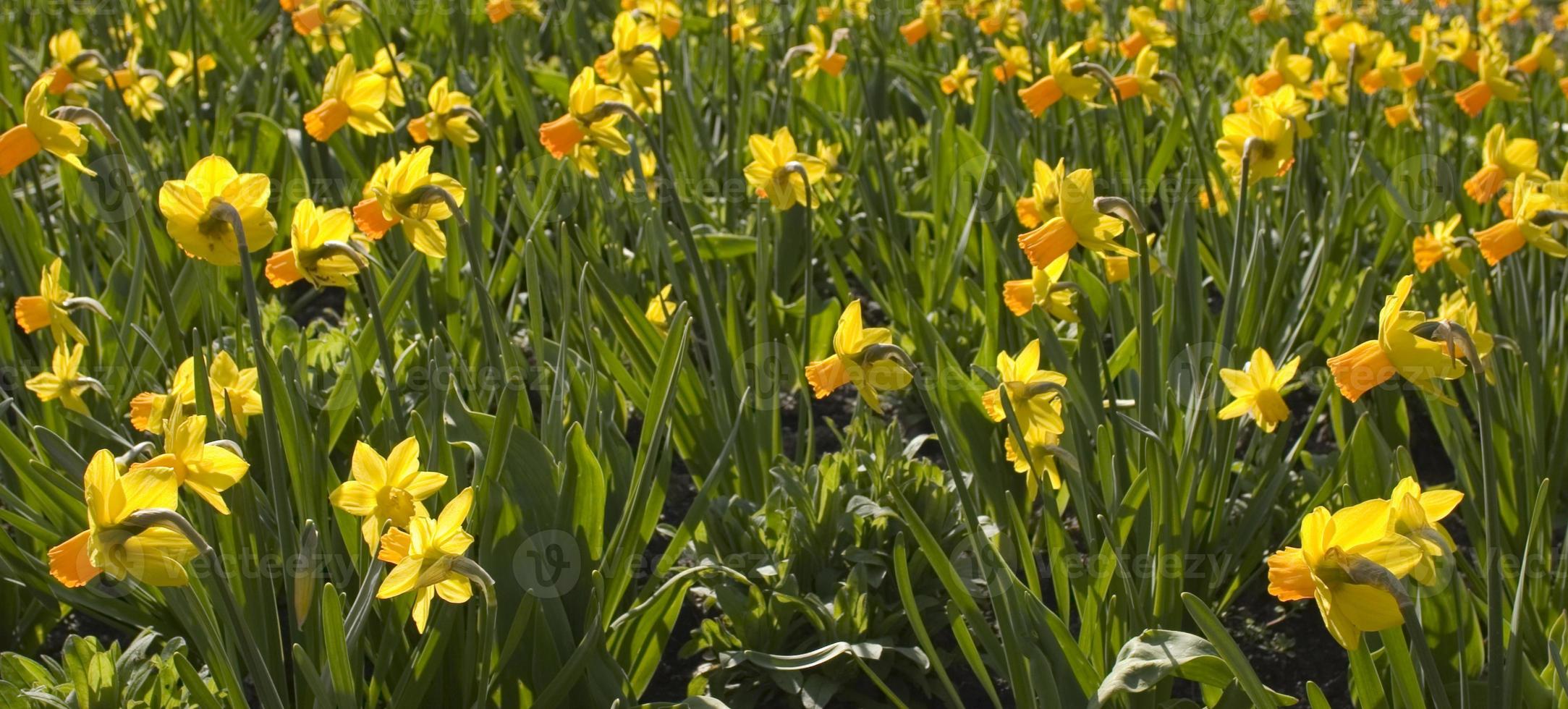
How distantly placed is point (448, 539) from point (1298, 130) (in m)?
2.07

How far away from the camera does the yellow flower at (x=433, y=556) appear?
1.21 metres

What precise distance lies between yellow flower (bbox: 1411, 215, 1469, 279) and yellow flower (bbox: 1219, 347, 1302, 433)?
33.6 inches

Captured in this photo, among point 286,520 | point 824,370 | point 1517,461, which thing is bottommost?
point 1517,461

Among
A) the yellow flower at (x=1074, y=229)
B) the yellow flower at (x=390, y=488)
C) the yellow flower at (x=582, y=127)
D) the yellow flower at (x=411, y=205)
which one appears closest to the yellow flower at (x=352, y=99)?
the yellow flower at (x=582, y=127)

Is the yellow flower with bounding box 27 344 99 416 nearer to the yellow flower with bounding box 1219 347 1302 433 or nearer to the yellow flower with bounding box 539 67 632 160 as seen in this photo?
the yellow flower with bounding box 539 67 632 160

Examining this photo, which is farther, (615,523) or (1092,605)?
(615,523)

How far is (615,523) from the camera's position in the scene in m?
1.96

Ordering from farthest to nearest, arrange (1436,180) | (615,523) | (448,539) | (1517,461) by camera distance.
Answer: (1436,180) < (1517,461) < (615,523) < (448,539)

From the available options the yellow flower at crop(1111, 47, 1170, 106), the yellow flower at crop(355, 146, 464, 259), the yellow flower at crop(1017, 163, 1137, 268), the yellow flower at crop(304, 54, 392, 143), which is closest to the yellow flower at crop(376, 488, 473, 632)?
the yellow flower at crop(355, 146, 464, 259)

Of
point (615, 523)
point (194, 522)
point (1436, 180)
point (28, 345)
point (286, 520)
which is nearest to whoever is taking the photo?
point (286, 520)

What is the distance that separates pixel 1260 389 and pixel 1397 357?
0.33m

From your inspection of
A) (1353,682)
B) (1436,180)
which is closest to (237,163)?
(1353,682)

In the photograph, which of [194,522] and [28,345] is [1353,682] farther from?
[28,345]

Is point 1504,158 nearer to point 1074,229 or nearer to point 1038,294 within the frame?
point 1038,294
